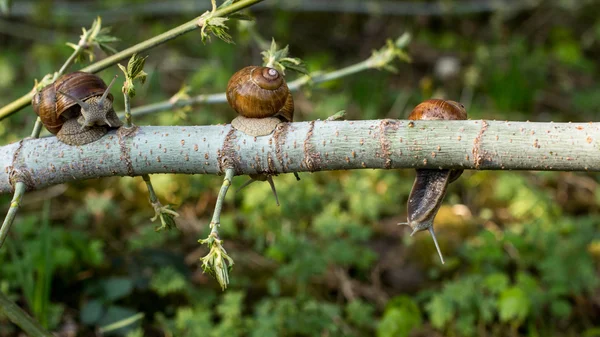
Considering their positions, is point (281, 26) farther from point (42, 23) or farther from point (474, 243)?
point (474, 243)

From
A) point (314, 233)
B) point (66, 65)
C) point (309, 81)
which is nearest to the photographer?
point (66, 65)

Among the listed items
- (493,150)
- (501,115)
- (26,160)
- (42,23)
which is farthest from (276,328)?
(42,23)

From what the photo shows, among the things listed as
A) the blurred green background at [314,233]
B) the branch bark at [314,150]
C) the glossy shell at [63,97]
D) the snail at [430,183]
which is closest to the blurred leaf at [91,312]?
the blurred green background at [314,233]

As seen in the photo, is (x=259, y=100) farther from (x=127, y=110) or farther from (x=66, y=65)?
(x=66, y=65)

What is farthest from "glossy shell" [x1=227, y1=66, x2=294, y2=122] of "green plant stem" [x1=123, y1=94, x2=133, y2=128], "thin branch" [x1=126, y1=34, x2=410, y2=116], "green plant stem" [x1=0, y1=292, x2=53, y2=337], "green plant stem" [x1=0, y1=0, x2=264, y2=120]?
"green plant stem" [x1=0, y1=292, x2=53, y2=337]

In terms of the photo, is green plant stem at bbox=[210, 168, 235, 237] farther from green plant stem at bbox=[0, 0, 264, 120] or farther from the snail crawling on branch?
green plant stem at bbox=[0, 0, 264, 120]

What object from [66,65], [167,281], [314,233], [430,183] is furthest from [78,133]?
[314,233]
